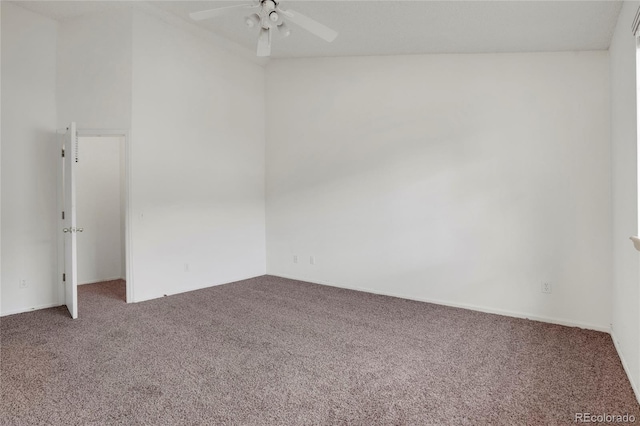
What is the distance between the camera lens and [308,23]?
9.42 ft

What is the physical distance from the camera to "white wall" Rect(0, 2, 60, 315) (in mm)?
3834

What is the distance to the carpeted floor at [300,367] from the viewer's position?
206 centimetres

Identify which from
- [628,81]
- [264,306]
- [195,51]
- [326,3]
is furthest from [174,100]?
[628,81]

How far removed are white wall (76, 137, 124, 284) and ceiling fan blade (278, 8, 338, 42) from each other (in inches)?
158

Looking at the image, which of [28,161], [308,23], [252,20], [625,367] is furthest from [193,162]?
[625,367]

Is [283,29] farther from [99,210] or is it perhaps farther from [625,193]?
[99,210]

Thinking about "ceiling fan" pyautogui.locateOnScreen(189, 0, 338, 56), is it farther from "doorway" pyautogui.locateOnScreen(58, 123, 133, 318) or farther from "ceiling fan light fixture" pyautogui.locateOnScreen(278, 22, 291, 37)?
"doorway" pyautogui.locateOnScreen(58, 123, 133, 318)

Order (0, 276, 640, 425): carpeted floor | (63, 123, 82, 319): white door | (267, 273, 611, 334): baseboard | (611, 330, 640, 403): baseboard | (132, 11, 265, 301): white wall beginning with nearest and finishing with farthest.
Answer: (0, 276, 640, 425): carpeted floor → (611, 330, 640, 403): baseboard → (267, 273, 611, 334): baseboard → (63, 123, 82, 319): white door → (132, 11, 265, 301): white wall

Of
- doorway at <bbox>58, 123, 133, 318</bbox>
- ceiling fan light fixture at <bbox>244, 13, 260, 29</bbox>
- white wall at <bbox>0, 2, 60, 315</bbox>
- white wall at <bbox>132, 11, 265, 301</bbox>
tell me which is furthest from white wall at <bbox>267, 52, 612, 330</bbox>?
white wall at <bbox>0, 2, 60, 315</bbox>

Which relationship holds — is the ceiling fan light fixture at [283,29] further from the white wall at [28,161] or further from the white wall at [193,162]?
the white wall at [28,161]

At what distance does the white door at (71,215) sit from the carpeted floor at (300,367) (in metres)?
0.27

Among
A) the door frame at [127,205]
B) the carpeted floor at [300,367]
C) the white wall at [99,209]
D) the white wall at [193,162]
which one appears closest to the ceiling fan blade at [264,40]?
the white wall at [193,162]

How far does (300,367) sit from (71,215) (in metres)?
2.80

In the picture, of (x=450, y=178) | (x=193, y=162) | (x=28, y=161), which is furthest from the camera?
(x=193, y=162)
